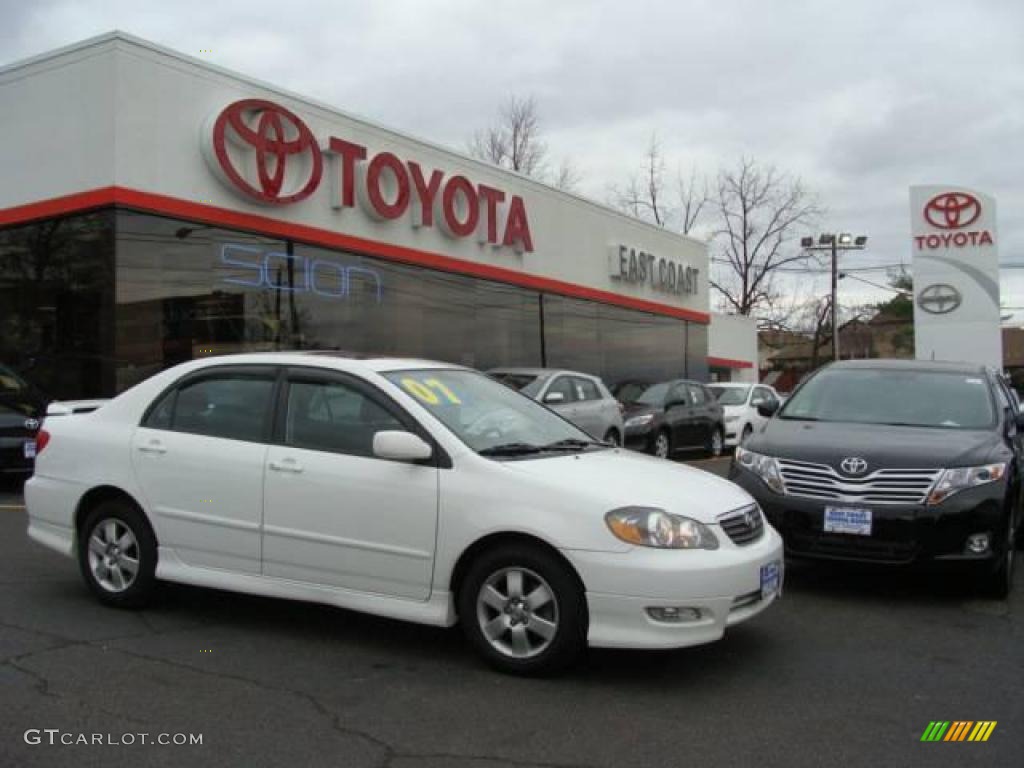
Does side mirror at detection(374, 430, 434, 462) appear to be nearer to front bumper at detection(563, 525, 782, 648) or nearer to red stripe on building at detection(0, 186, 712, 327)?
front bumper at detection(563, 525, 782, 648)

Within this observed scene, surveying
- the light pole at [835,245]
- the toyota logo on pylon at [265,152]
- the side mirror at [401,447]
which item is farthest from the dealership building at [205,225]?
the light pole at [835,245]

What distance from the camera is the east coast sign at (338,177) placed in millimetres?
13484

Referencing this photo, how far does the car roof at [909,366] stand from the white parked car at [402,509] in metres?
3.41

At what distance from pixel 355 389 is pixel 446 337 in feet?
43.0

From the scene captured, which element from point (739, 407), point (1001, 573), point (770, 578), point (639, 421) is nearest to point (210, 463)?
point (770, 578)

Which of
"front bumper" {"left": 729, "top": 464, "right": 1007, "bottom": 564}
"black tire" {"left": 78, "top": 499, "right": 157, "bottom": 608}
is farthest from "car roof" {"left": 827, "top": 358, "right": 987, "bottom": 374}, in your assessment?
"black tire" {"left": 78, "top": 499, "right": 157, "bottom": 608}

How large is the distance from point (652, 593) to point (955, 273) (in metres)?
22.5

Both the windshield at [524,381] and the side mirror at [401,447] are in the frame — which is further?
the windshield at [524,381]

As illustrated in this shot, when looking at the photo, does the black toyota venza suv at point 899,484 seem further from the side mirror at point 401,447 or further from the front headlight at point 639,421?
the front headlight at point 639,421

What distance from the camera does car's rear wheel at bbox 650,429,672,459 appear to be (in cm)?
1592

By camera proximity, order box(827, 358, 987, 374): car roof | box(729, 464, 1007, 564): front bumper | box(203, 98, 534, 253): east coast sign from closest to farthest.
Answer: box(729, 464, 1007, 564): front bumper → box(827, 358, 987, 374): car roof → box(203, 98, 534, 253): east coast sign

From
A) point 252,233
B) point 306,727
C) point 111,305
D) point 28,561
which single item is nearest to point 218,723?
point 306,727

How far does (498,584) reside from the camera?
15.0 ft

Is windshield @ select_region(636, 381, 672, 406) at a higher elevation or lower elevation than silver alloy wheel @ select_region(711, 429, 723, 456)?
higher
